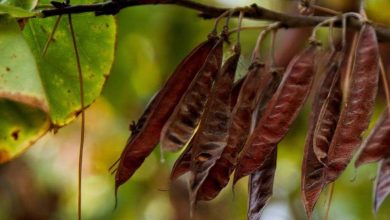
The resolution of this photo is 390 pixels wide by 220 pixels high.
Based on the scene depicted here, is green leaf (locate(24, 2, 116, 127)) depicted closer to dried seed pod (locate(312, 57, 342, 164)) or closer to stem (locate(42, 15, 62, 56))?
stem (locate(42, 15, 62, 56))

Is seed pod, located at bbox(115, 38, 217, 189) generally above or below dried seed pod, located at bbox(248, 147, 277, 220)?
above

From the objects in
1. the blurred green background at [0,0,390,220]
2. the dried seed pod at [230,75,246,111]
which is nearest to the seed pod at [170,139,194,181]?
the dried seed pod at [230,75,246,111]

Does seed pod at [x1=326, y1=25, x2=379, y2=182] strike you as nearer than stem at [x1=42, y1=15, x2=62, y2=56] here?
Yes

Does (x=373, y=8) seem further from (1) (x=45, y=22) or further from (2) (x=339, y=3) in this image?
(1) (x=45, y=22)

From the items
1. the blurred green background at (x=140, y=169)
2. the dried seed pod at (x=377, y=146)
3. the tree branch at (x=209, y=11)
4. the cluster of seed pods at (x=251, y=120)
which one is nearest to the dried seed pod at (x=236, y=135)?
the cluster of seed pods at (x=251, y=120)

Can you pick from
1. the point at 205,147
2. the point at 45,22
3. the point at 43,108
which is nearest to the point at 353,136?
the point at 205,147
